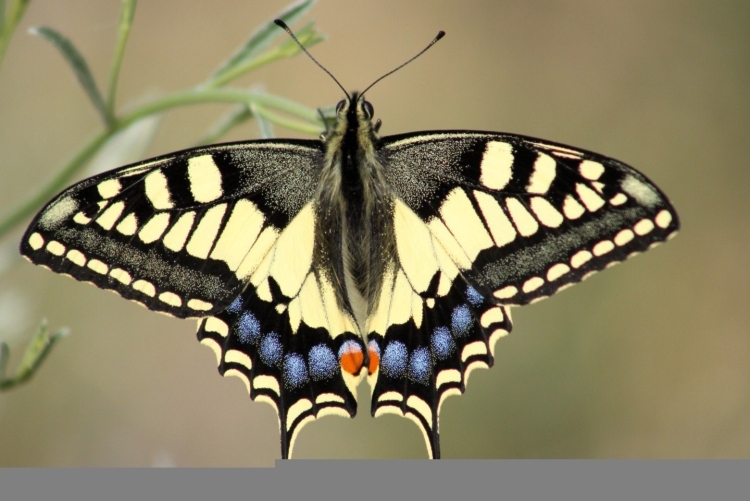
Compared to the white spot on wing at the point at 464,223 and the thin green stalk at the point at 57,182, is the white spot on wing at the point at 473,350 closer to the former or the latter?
the white spot on wing at the point at 464,223

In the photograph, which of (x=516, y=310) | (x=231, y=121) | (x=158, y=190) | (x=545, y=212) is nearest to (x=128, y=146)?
(x=231, y=121)

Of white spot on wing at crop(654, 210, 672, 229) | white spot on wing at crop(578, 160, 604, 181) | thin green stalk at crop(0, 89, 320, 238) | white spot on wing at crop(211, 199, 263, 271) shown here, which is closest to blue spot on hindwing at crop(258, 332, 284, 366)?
white spot on wing at crop(211, 199, 263, 271)

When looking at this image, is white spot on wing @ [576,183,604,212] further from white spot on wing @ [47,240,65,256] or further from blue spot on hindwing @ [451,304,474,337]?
white spot on wing @ [47,240,65,256]

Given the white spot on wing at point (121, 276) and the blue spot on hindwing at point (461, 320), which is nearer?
the white spot on wing at point (121, 276)

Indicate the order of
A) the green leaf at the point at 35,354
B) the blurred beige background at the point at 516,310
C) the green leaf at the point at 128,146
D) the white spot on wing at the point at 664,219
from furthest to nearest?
the blurred beige background at the point at 516,310, the green leaf at the point at 128,146, the white spot on wing at the point at 664,219, the green leaf at the point at 35,354

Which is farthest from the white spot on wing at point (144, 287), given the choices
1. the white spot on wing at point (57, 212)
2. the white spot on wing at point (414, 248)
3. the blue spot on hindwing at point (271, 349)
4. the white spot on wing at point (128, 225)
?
the white spot on wing at point (414, 248)
